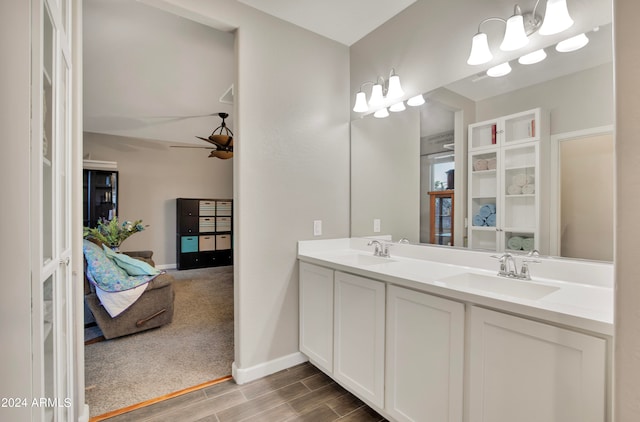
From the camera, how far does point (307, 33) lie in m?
2.38

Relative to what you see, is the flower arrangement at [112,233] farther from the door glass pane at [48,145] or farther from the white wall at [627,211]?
the white wall at [627,211]

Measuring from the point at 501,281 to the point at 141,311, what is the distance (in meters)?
3.08

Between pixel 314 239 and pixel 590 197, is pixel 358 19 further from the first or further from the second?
pixel 590 197

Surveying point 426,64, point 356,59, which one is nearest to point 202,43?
point 356,59

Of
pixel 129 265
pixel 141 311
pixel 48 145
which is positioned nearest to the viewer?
pixel 48 145

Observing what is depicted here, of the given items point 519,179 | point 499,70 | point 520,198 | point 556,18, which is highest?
point 556,18

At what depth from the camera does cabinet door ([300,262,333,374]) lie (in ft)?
6.52

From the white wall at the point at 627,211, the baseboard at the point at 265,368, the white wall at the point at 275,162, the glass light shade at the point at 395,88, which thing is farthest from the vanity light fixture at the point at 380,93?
the baseboard at the point at 265,368

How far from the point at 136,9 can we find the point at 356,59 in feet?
6.02

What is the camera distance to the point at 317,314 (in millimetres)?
2109

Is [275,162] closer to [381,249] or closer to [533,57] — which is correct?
[381,249]

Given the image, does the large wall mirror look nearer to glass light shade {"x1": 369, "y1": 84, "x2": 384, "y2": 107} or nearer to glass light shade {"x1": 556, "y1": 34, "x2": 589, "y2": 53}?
glass light shade {"x1": 556, "y1": 34, "x2": 589, "y2": 53}

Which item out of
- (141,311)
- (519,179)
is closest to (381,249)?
(519,179)

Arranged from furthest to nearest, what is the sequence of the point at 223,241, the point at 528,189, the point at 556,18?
the point at 223,241, the point at 528,189, the point at 556,18
